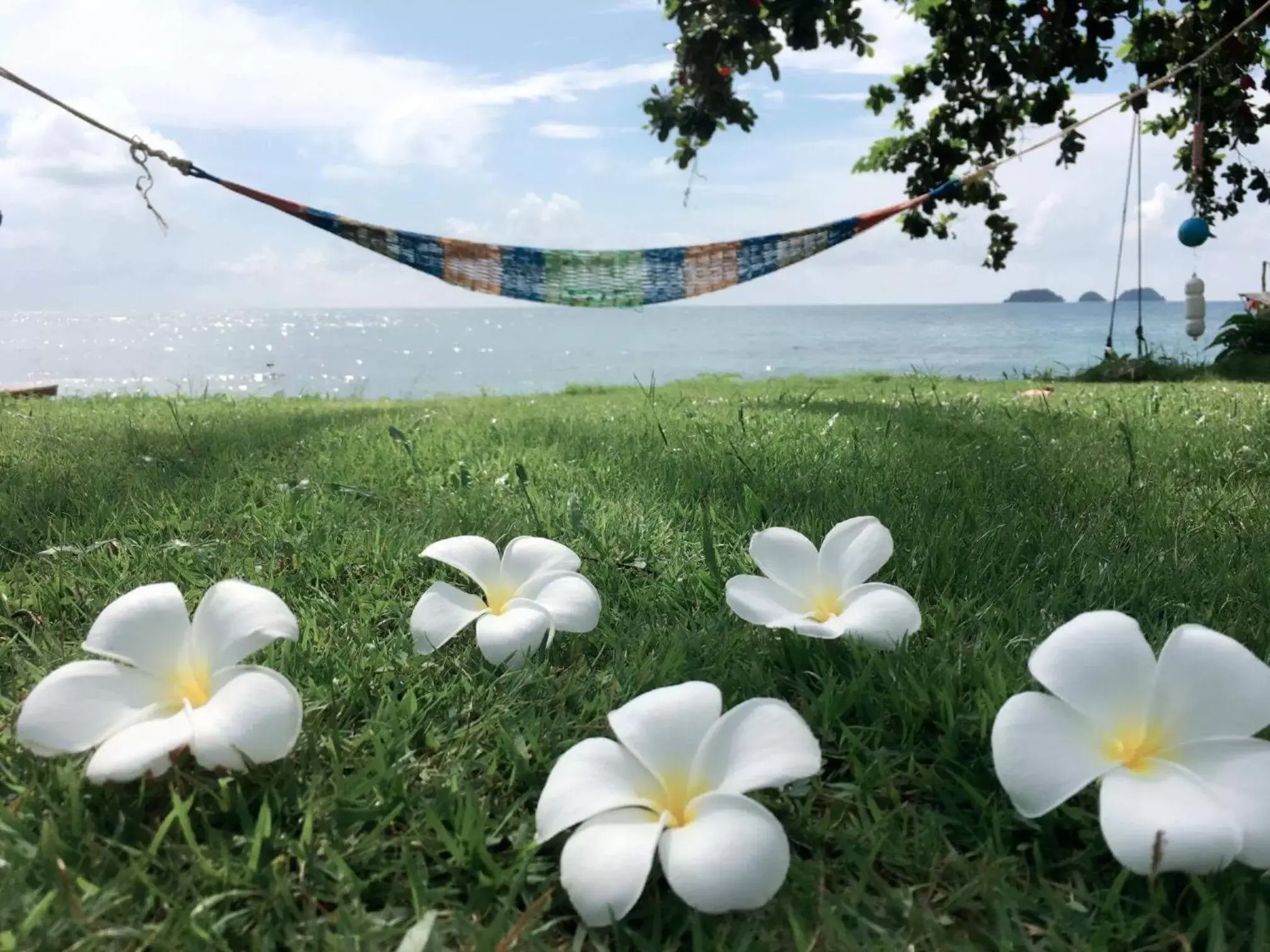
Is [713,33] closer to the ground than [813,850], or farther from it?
farther from it

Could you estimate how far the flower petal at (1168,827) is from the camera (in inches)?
26.6

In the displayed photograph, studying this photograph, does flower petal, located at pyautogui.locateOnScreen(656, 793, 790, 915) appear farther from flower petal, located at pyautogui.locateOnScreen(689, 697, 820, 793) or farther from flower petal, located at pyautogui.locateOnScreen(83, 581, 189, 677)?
flower petal, located at pyautogui.locateOnScreen(83, 581, 189, 677)

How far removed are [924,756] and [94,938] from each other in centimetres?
78

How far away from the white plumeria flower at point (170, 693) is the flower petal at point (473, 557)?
0.77 ft

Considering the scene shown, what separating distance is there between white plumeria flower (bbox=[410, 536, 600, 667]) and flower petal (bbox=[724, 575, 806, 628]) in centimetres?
17

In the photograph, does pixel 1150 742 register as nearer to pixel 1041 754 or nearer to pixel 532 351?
pixel 1041 754

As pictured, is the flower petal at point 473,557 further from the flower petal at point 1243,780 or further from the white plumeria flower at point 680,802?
the flower petal at point 1243,780

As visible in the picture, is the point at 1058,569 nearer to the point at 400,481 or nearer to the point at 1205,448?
the point at 1205,448

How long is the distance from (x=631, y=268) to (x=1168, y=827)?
14.8 ft

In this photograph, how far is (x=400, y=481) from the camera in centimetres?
216

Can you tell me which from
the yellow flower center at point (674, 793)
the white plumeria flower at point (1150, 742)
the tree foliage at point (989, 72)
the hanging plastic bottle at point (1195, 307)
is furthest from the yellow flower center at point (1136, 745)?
the hanging plastic bottle at point (1195, 307)

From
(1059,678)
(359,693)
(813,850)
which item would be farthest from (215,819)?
(1059,678)

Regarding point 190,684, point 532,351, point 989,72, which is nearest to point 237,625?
point 190,684

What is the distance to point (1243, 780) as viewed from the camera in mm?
713
